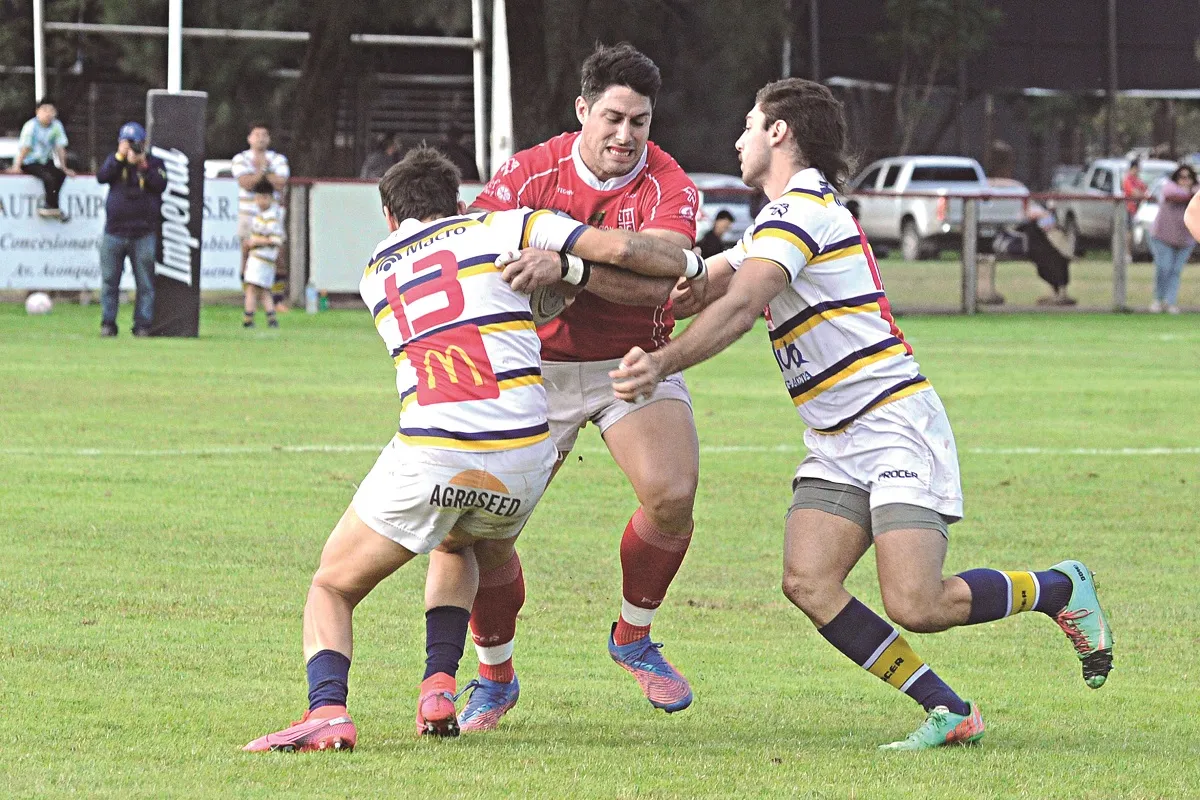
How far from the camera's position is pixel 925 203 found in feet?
115

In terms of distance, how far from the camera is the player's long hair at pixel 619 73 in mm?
6398

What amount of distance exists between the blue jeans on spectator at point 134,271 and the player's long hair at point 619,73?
47.8ft

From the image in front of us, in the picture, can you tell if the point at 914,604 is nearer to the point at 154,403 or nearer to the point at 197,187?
the point at 154,403

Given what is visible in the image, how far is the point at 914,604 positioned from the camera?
5.59m

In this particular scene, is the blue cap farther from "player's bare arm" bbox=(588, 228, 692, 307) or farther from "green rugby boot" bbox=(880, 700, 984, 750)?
"green rugby boot" bbox=(880, 700, 984, 750)

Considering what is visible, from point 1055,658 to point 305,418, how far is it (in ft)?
26.0

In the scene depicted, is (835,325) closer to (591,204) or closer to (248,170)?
(591,204)

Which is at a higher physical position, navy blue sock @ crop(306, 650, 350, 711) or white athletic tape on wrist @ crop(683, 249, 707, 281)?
white athletic tape on wrist @ crop(683, 249, 707, 281)

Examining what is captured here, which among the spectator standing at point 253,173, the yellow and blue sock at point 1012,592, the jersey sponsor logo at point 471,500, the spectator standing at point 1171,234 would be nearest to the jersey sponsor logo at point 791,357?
the yellow and blue sock at point 1012,592

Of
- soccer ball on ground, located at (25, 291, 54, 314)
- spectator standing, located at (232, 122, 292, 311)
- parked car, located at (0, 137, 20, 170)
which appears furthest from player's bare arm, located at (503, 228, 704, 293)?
parked car, located at (0, 137, 20, 170)

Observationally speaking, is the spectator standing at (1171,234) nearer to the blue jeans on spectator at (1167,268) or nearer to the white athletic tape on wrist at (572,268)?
the blue jeans on spectator at (1167,268)

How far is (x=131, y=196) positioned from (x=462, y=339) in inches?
610

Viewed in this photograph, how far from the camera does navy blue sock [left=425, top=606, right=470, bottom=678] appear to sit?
227 inches

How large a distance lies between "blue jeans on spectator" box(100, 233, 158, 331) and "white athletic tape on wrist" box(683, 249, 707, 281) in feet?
50.4
